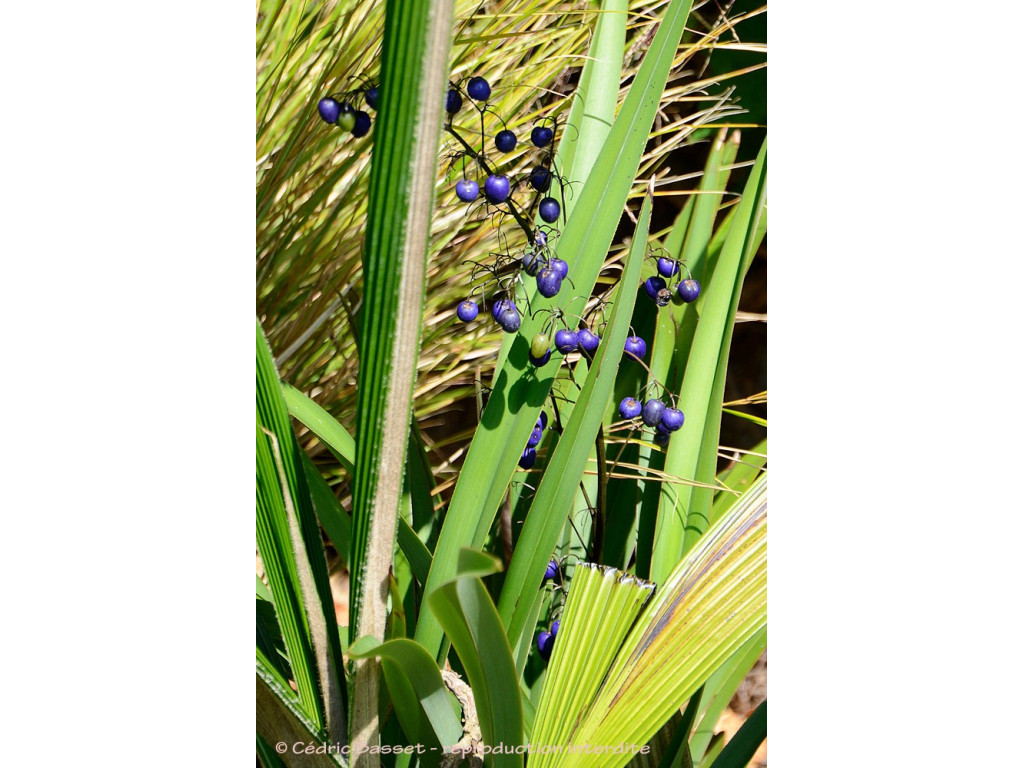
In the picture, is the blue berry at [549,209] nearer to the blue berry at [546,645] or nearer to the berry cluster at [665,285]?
the berry cluster at [665,285]

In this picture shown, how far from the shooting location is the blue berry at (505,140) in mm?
554

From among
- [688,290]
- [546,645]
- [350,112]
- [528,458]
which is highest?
[350,112]

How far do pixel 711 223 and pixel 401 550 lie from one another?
0.33 meters

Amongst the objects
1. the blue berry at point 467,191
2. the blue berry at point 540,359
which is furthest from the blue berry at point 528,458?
the blue berry at point 467,191

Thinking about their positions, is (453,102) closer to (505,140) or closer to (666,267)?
(505,140)

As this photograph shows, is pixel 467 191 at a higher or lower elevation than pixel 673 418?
higher

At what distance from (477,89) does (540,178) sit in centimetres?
7

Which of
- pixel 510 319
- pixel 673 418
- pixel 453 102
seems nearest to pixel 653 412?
pixel 673 418

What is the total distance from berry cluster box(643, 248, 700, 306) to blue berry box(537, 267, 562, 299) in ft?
0.31

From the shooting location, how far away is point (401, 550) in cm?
56

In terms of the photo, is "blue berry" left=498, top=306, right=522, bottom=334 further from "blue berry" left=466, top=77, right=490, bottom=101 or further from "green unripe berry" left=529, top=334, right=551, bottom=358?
"blue berry" left=466, top=77, right=490, bottom=101

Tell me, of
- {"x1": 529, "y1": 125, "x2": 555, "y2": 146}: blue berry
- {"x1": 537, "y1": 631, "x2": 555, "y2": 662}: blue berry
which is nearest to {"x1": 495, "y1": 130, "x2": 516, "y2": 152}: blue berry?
{"x1": 529, "y1": 125, "x2": 555, "y2": 146}: blue berry

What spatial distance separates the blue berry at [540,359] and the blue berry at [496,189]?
97 mm

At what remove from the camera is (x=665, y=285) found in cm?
60
